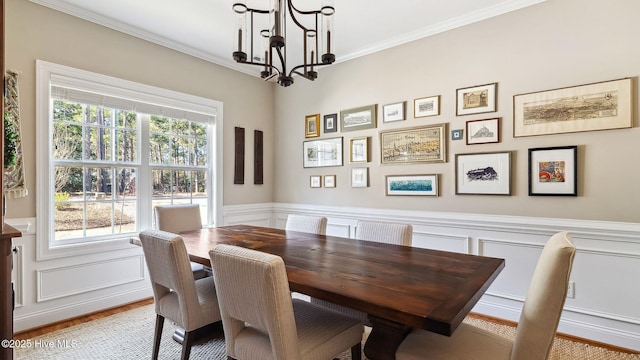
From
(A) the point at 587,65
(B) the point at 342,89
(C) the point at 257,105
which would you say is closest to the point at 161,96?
(C) the point at 257,105

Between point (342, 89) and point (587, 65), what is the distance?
2.35 meters

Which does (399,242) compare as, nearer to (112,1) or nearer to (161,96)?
(161,96)

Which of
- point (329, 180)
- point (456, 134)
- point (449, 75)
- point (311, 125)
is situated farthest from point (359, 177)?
point (449, 75)

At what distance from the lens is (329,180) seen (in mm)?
4031

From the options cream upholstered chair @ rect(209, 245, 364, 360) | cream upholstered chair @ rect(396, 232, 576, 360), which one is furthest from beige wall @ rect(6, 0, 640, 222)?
cream upholstered chair @ rect(209, 245, 364, 360)

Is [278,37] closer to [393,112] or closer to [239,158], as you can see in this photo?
[393,112]

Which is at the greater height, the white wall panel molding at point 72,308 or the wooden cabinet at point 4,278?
the wooden cabinet at point 4,278

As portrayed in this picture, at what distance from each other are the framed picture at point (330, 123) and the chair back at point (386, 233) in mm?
1741

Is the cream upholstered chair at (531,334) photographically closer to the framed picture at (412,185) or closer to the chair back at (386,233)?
the chair back at (386,233)

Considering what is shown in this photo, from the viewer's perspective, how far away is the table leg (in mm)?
1193

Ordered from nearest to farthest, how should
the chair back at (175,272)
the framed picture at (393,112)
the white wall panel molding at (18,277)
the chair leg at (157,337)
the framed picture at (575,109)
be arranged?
the chair back at (175,272) → the chair leg at (157,337) → the framed picture at (575,109) → the white wall panel molding at (18,277) → the framed picture at (393,112)

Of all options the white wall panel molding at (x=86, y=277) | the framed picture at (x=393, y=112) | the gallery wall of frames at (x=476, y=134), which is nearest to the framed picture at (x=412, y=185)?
the gallery wall of frames at (x=476, y=134)

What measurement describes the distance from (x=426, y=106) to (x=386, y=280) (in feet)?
7.56

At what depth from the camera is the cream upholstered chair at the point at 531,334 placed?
113cm
